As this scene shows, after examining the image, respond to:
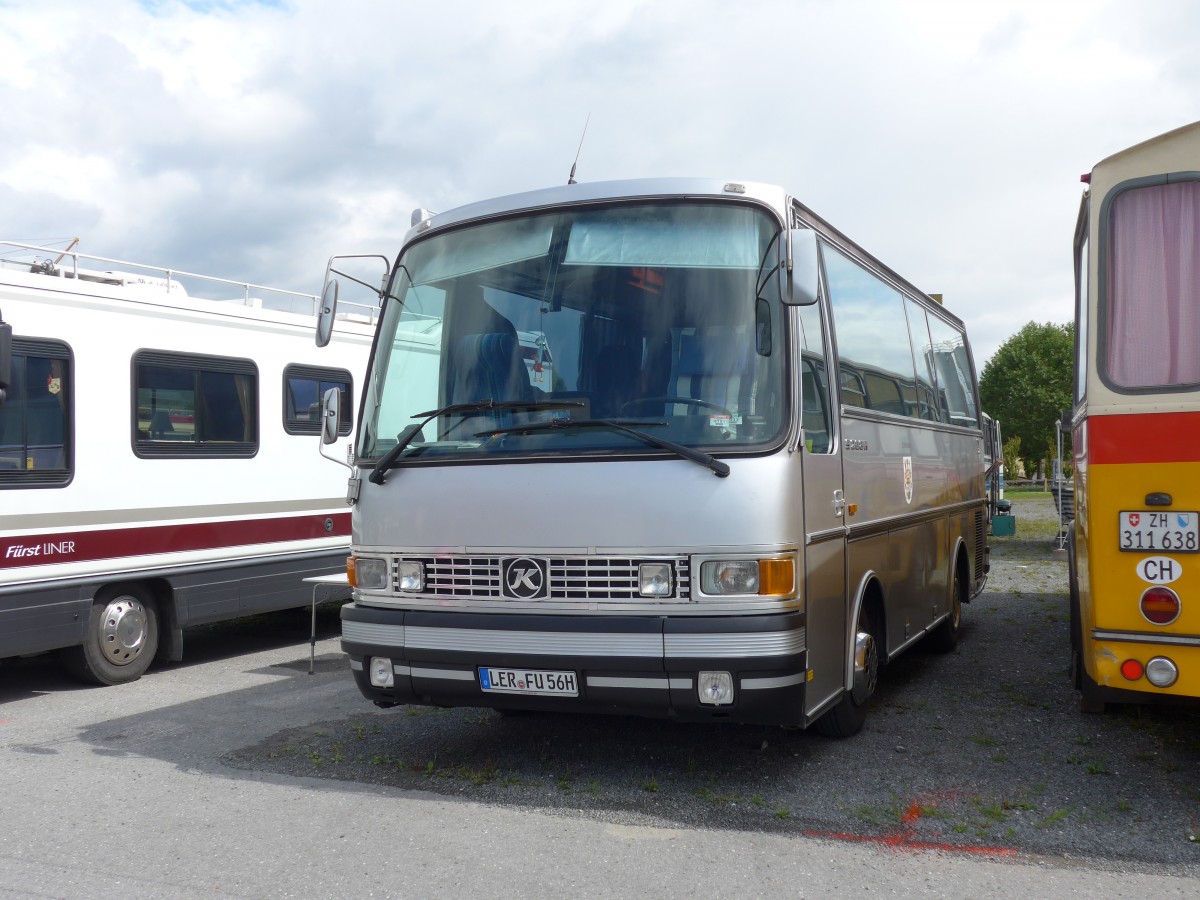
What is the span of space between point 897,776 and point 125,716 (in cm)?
521

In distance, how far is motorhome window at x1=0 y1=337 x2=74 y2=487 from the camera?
27.4ft

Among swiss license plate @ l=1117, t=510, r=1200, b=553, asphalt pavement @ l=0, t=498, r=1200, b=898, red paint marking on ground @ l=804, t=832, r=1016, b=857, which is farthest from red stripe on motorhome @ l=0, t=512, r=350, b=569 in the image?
swiss license plate @ l=1117, t=510, r=1200, b=553

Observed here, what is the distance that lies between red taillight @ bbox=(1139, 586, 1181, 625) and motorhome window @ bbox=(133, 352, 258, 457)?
7.39 m

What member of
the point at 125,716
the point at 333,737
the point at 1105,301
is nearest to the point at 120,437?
the point at 125,716

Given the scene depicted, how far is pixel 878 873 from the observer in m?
4.68

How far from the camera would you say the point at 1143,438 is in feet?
17.1

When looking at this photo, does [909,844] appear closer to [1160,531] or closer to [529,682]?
[1160,531]

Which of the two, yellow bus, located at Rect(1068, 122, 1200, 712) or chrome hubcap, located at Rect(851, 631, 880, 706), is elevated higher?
yellow bus, located at Rect(1068, 122, 1200, 712)

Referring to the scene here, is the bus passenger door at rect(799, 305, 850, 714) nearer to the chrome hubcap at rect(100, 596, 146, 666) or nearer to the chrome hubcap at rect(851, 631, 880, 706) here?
the chrome hubcap at rect(851, 631, 880, 706)

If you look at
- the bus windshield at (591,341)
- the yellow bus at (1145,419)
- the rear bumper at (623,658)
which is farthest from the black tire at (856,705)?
the bus windshield at (591,341)

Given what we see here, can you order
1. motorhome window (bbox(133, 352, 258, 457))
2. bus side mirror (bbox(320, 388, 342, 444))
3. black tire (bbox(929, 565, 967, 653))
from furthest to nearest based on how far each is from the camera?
black tire (bbox(929, 565, 967, 653)) → motorhome window (bbox(133, 352, 258, 457)) → bus side mirror (bbox(320, 388, 342, 444))

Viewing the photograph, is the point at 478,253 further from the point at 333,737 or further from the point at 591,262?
the point at 333,737

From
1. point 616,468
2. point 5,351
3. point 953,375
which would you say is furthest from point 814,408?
point 953,375

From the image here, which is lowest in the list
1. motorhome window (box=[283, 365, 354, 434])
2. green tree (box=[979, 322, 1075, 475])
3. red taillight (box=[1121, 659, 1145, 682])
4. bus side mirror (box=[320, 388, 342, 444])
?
red taillight (box=[1121, 659, 1145, 682])
